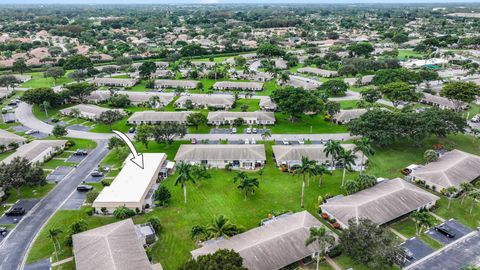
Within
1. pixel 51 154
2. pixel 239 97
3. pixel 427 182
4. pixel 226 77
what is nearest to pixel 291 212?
pixel 427 182

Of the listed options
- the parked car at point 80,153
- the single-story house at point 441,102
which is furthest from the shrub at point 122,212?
the single-story house at point 441,102

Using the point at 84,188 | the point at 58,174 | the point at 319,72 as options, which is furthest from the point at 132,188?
the point at 319,72

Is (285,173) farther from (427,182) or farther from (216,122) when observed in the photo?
(216,122)

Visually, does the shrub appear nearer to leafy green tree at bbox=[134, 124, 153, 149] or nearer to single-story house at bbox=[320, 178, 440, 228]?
leafy green tree at bbox=[134, 124, 153, 149]

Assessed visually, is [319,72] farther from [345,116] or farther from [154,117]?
[154,117]

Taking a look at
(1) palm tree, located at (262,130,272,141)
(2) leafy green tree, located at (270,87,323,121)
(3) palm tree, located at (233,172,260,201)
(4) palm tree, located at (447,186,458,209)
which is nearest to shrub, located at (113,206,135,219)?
(3) palm tree, located at (233,172,260,201)

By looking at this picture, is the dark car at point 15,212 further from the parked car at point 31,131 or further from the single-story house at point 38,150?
the parked car at point 31,131
